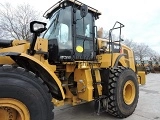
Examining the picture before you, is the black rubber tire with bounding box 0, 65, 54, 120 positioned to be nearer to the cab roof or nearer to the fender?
the fender

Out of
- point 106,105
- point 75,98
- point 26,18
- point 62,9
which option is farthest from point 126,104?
Result: point 26,18

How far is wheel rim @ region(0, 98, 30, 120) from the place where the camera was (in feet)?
8.86

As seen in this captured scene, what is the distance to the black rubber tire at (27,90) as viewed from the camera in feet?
8.86

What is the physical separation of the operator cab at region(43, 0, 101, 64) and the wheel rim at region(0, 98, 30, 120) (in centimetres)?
149

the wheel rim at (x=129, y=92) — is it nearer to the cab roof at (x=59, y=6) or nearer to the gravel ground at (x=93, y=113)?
the gravel ground at (x=93, y=113)

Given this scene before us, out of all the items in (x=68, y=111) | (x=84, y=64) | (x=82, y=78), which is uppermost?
(x=84, y=64)

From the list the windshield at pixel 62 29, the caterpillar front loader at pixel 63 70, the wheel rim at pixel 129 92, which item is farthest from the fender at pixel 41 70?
the wheel rim at pixel 129 92

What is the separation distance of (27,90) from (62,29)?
1.74m

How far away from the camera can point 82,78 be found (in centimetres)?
436

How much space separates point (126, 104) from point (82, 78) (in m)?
1.42

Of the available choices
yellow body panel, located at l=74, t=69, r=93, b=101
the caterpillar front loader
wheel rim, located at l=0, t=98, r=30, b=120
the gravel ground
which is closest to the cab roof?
the caterpillar front loader

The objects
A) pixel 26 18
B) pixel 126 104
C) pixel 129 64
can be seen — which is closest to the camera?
pixel 126 104

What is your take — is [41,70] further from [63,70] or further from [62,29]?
[62,29]

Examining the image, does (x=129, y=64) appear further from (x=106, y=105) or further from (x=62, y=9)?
(x=62, y=9)
